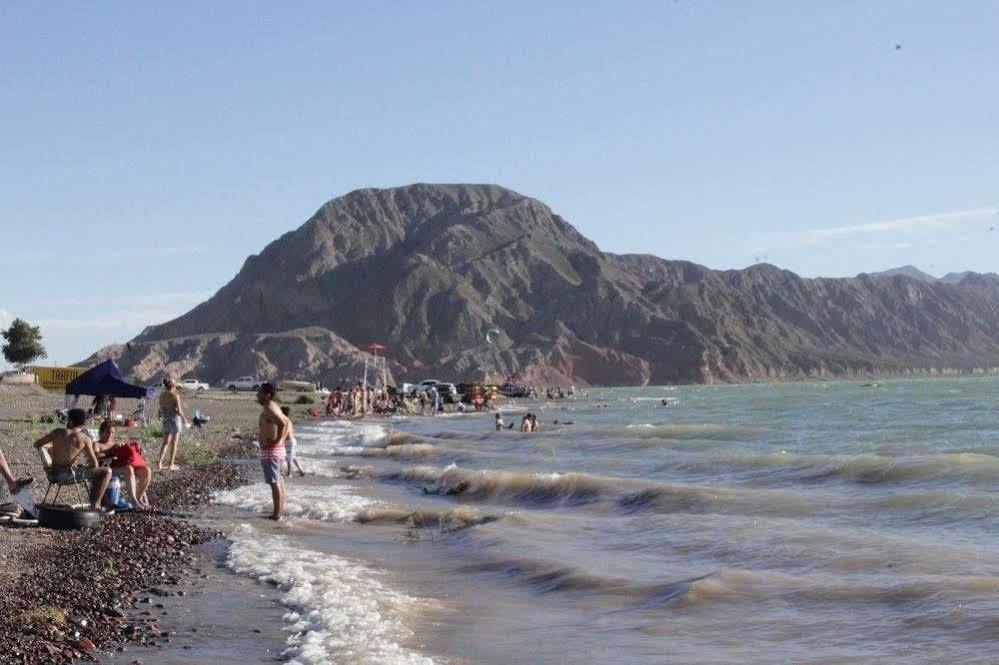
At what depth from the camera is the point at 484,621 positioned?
9461mm

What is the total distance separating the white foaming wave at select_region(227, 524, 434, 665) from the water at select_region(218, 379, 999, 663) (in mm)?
29

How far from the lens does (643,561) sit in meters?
12.4

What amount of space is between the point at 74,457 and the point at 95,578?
397 cm

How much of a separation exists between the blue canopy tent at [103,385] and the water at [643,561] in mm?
4476

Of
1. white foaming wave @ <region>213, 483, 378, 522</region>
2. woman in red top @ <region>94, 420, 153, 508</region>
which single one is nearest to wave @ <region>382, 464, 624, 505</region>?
white foaming wave @ <region>213, 483, 378, 522</region>

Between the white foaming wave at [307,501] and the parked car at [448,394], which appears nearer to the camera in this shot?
the white foaming wave at [307,501]

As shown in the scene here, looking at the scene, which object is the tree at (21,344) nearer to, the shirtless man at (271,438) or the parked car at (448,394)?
the parked car at (448,394)

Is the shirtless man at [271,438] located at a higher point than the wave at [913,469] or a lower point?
higher

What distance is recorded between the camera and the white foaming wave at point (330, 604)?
26.7 ft

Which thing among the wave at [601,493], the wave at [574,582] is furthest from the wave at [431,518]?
the wave at [574,582]

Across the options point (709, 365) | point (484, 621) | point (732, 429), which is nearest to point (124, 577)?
point (484, 621)

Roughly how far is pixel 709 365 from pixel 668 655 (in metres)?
189

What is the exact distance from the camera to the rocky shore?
7598 mm

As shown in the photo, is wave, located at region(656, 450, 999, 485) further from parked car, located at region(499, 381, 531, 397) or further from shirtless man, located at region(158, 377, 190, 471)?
parked car, located at region(499, 381, 531, 397)
